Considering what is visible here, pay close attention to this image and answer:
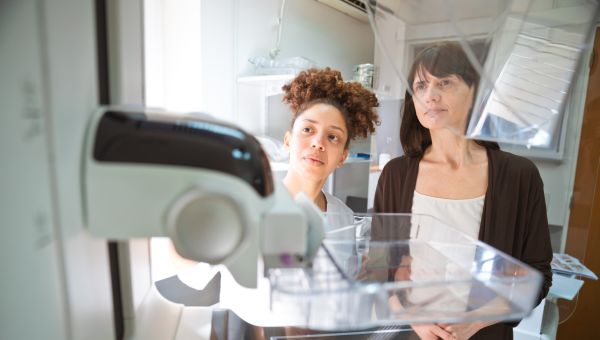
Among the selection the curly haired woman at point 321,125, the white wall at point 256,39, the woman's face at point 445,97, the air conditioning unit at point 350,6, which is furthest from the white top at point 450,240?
the air conditioning unit at point 350,6

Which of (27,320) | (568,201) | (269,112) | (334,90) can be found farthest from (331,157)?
(568,201)

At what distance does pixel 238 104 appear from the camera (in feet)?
5.12

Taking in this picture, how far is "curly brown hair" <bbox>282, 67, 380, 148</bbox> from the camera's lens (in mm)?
1032

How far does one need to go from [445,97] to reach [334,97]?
15.8 inches

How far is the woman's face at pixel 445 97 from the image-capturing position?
26.0 inches

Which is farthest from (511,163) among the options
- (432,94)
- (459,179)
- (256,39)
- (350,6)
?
(350,6)

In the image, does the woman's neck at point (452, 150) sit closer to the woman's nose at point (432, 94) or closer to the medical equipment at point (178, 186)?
the woman's nose at point (432, 94)

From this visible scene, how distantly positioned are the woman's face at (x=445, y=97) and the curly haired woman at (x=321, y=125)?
29 cm

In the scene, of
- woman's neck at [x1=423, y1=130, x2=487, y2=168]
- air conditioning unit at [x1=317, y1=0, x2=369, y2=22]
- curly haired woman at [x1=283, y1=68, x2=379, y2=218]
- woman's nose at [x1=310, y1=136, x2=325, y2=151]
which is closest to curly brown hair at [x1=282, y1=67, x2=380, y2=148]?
curly haired woman at [x1=283, y1=68, x2=379, y2=218]

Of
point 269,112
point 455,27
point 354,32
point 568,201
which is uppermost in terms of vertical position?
point 354,32

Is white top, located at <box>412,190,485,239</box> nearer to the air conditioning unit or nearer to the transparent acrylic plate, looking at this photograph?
the transparent acrylic plate

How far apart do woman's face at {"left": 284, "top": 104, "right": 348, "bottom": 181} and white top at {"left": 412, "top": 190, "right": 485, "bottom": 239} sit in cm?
31

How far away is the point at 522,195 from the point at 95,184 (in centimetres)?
104

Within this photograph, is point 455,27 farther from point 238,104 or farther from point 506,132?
point 238,104
